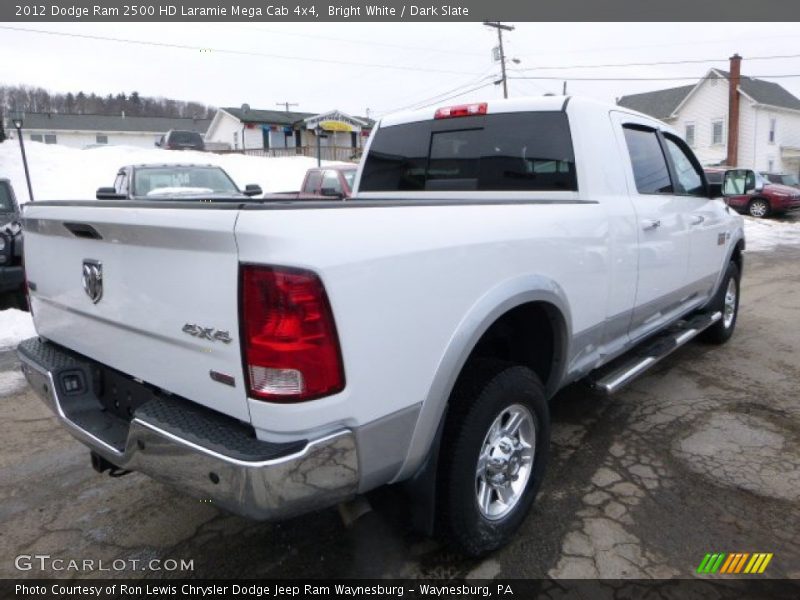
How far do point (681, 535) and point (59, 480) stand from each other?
3235 mm

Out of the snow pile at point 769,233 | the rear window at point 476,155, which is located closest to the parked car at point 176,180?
the rear window at point 476,155

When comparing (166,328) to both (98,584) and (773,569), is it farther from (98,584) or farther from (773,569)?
(773,569)

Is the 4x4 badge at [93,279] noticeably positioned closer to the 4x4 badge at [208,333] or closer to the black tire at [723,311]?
the 4x4 badge at [208,333]

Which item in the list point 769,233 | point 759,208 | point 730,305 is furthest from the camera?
point 759,208

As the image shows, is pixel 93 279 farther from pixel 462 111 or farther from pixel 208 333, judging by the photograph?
pixel 462 111

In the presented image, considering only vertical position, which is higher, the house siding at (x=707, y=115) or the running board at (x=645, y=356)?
the house siding at (x=707, y=115)

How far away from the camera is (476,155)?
355cm

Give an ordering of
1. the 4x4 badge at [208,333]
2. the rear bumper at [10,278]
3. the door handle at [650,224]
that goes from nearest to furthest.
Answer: the 4x4 badge at [208,333] → the door handle at [650,224] → the rear bumper at [10,278]

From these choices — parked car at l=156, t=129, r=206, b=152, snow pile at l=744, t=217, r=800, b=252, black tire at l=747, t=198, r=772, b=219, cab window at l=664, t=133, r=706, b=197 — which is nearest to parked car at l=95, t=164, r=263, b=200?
cab window at l=664, t=133, r=706, b=197

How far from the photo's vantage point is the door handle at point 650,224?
3.40 m


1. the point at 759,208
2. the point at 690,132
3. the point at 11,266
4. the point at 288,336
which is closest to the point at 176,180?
the point at 11,266

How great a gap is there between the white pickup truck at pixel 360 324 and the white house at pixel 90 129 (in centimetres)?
5374

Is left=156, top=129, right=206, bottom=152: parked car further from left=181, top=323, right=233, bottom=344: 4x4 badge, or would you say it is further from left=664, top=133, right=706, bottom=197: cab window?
left=181, top=323, right=233, bottom=344: 4x4 badge

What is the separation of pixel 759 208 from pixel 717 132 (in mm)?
19973
